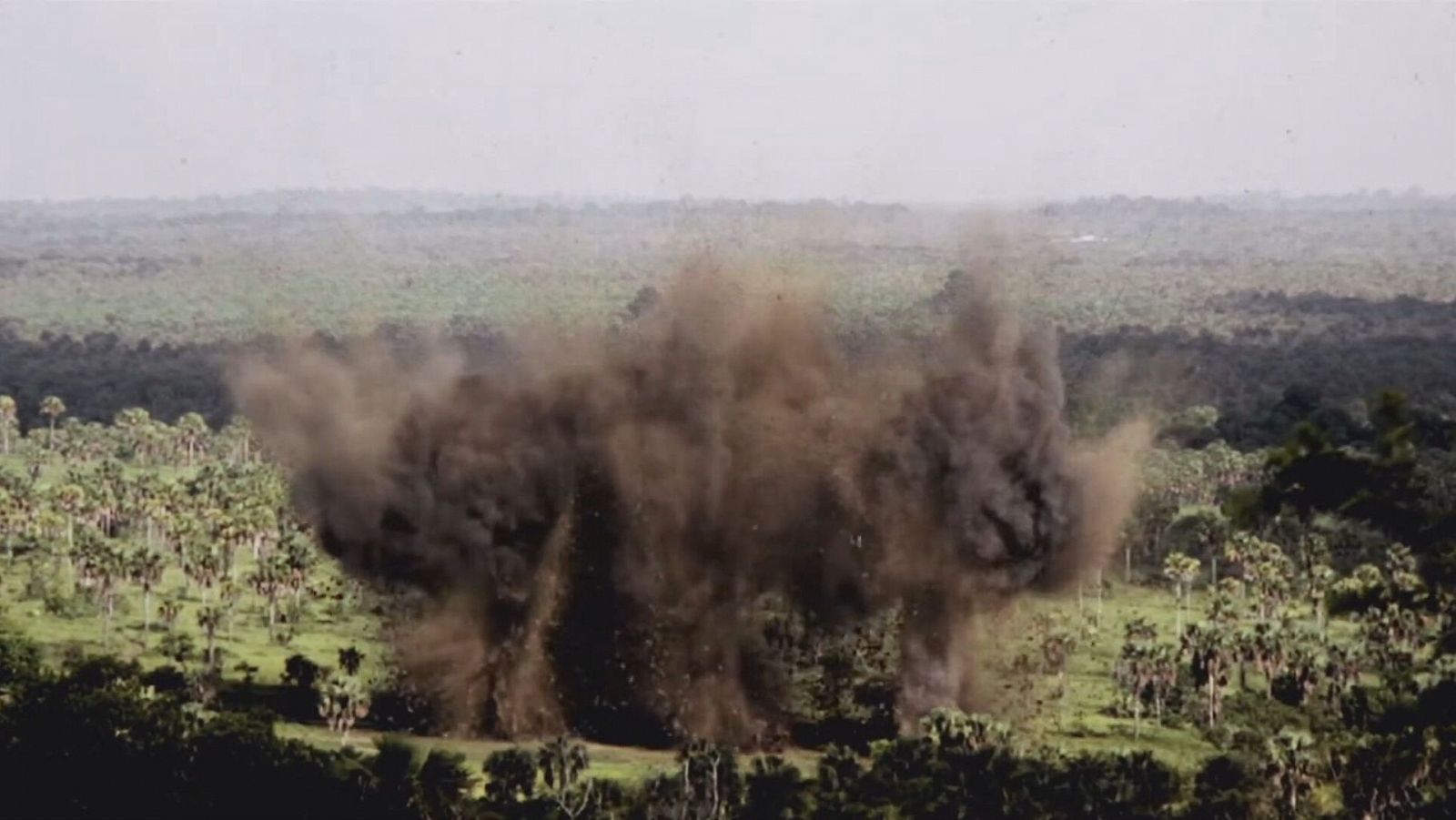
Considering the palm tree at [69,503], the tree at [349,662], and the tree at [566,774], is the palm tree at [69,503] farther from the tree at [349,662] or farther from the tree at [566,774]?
the tree at [566,774]

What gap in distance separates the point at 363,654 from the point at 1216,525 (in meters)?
37.2

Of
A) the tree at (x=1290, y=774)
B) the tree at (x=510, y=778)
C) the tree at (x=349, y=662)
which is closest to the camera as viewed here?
the tree at (x=510, y=778)

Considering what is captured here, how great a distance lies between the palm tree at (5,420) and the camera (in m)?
116

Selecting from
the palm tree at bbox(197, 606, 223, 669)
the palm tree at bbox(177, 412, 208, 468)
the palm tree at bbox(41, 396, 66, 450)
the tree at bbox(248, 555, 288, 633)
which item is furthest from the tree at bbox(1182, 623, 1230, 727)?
the palm tree at bbox(41, 396, 66, 450)

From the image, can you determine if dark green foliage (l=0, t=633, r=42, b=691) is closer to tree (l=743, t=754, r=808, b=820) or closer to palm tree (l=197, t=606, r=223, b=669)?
palm tree (l=197, t=606, r=223, b=669)

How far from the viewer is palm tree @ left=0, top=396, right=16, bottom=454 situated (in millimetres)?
115562

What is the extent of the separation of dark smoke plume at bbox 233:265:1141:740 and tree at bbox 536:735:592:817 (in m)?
3.60

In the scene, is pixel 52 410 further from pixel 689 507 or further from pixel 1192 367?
pixel 689 507

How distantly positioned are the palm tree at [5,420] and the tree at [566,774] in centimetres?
7857

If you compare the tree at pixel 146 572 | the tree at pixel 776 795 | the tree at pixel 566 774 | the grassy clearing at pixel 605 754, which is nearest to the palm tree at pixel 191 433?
the tree at pixel 146 572

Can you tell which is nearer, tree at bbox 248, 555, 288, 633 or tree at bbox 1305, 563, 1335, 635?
tree at bbox 1305, 563, 1335, 635

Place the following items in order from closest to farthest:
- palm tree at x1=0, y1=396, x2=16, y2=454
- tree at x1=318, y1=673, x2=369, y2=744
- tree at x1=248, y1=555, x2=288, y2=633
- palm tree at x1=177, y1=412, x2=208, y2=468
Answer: tree at x1=318, y1=673, x2=369, y2=744
tree at x1=248, y1=555, x2=288, y2=633
palm tree at x1=177, y1=412, x2=208, y2=468
palm tree at x1=0, y1=396, x2=16, y2=454

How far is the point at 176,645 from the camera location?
62500 millimetres

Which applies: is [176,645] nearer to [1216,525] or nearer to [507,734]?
[507,734]
